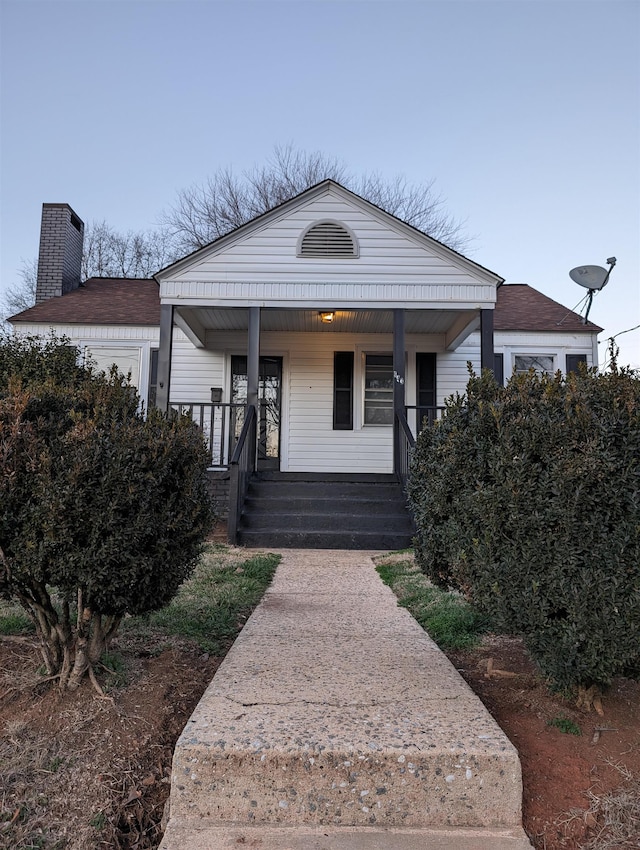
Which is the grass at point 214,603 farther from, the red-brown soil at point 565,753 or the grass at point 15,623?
the red-brown soil at point 565,753

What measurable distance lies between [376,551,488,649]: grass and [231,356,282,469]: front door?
17.2 ft

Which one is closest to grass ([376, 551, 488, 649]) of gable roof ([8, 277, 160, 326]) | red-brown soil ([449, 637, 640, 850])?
red-brown soil ([449, 637, 640, 850])

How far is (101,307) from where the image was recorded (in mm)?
11203

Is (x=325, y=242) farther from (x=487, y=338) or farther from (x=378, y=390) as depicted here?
(x=378, y=390)

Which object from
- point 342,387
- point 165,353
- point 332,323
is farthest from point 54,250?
point 342,387

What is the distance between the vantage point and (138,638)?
319 cm

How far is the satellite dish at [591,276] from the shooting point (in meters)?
8.69

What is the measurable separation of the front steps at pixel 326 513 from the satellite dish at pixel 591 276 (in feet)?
14.9

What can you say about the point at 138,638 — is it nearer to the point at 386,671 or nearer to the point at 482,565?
the point at 386,671

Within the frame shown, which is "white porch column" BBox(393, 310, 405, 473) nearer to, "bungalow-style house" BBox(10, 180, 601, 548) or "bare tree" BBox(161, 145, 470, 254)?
"bungalow-style house" BBox(10, 180, 601, 548)

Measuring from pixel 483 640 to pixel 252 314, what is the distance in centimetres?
596

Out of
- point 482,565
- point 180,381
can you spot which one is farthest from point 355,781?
point 180,381

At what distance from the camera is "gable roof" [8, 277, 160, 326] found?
10.5m

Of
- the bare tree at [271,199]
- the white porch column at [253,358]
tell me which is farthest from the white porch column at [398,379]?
the bare tree at [271,199]
